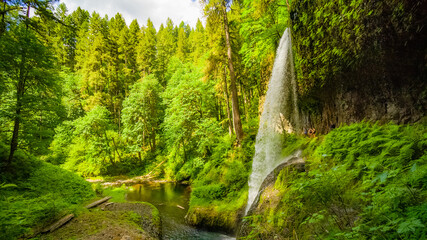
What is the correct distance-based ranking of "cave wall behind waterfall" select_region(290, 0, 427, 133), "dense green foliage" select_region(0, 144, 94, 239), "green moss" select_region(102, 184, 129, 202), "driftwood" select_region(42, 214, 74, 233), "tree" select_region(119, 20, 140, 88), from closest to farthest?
"cave wall behind waterfall" select_region(290, 0, 427, 133) → "driftwood" select_region(42, 214, 74, 233) → "dense green foliage" select_region(0, 144, 94, 239) → "green moss" select_region(102, 184, 129, 202) → "tree" select_region(119, 20, 140, 88)

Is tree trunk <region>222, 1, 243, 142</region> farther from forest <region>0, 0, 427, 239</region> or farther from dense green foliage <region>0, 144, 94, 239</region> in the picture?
dense green foliage <region>0, 144, 94, 239</region>

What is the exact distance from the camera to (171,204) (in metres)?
12.0

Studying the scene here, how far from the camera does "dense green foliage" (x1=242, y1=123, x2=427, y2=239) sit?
5.59 ft

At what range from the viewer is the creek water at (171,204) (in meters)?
8.06

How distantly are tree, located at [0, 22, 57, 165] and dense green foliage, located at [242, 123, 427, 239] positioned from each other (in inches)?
399

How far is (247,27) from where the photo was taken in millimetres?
12812

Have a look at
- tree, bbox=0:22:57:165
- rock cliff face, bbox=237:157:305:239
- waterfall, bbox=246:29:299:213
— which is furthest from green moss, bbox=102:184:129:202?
rock cliff face, bbox=237:157:305:239

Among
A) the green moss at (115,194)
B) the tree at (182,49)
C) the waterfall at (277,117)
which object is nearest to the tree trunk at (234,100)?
the waterfall at (277,117)

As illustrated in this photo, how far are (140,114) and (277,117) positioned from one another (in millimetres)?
18528

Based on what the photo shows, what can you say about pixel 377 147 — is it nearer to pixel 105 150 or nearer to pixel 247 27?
pixel 247 27

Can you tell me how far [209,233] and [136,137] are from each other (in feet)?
62.7

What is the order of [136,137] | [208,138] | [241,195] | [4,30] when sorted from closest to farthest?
[4,30]
[241,195]
[208,138]
[136,137]

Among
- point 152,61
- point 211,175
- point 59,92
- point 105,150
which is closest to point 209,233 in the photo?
point 211,175

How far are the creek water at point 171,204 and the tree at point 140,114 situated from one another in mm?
7695
